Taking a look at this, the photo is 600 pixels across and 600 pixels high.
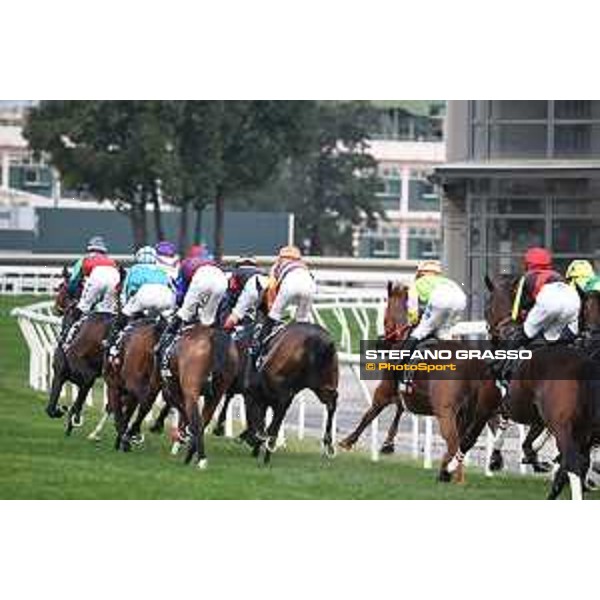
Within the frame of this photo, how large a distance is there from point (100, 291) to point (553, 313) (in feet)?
10.8

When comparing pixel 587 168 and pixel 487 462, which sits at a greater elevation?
pixel 587 168

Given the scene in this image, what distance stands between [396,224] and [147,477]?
7.31 feet

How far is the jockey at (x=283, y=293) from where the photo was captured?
75.5ft

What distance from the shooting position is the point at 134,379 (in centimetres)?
2381

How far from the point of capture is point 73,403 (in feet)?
79.6

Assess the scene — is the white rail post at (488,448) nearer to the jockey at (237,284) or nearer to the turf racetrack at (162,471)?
the turf racetrack at (162,471)

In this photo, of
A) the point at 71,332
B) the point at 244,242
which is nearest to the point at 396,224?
the point at 244,242

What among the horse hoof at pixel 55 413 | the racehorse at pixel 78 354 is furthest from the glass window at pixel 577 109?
the horse hoof at pixel 55 413

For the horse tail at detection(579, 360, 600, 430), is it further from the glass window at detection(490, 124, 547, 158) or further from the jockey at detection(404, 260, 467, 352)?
the glass window at detection(490, 124, 547, 158)

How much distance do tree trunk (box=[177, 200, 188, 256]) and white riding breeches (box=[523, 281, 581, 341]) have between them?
2183 mm

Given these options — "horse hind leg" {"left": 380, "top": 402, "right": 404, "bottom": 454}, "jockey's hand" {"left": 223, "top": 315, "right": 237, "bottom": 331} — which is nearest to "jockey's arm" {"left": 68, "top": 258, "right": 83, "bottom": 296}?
"jockey's hand" {"left": 223, "top": 315, "right": 237, "bottom": 331}

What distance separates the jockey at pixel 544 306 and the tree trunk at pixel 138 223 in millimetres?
2311

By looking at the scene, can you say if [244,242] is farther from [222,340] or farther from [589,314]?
[589,314]

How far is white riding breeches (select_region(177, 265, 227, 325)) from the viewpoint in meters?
23.0
